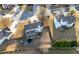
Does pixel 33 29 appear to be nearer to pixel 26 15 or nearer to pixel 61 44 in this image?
pixel 26 15

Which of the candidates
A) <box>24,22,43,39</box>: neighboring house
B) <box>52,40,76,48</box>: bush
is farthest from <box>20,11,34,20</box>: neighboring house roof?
<box>52,40,76,48</box>: bush

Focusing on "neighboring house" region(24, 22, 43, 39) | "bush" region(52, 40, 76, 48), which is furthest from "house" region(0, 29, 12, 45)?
"bush" region(52, 40, 76, 48)

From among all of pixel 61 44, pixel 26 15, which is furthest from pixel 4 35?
pixel 61 44

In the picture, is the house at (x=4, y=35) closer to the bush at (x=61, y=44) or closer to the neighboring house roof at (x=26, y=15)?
the neighboring house roof at (x=26, y=15)

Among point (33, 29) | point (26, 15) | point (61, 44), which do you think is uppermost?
point (26, 15)

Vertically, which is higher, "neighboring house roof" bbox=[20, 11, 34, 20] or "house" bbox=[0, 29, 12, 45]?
"neighboring house roof" bbox=[20, 11, 34, 20]

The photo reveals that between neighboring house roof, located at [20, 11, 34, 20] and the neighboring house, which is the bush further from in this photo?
neighboring house roof, located at [20, 11, 34, 20]

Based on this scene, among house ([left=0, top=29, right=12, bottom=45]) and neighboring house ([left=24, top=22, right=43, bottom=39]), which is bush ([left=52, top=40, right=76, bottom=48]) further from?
house ([left=0, top=29, right=12, bottom=45])

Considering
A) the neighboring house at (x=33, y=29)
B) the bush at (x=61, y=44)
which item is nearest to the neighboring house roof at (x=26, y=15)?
the neighboring house at (x=33, y=29)

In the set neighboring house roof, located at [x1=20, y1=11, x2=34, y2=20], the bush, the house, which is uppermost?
neighboring house roof, located at [x1=20, y1=11, x2=34, y2=20]
